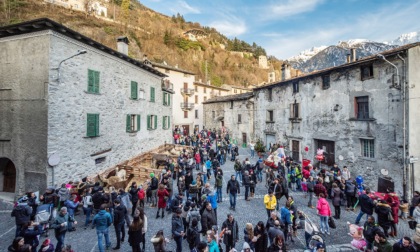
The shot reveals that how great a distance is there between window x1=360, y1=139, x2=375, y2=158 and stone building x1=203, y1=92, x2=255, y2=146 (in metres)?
14.3

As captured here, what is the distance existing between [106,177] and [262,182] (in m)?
11.2

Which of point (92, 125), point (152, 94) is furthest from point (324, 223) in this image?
point (152, 94)

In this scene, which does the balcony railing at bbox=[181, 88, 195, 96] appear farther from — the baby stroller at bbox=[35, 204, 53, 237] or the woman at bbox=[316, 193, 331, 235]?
the woman at bbox=[316, 193, 331, 235]

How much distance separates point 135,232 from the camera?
633 cm

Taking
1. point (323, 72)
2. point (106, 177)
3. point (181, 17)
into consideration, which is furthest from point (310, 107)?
point (181, 17)

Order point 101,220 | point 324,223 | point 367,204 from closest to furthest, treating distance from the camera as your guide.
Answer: point 101,220 → point 324,223 → point 367,204

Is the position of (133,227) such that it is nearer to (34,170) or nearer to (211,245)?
(211,245)

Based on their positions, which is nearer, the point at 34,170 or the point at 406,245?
the point at 406,245

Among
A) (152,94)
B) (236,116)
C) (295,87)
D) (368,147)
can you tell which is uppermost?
(295,87)

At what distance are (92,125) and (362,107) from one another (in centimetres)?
1830

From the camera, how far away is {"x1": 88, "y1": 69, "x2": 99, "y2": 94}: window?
13.3m

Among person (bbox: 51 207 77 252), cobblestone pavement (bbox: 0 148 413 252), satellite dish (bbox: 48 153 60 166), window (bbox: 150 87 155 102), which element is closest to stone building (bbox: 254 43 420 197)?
cobblestone pavement (bbox: 0 148 413 252)

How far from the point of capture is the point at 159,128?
24.0 m

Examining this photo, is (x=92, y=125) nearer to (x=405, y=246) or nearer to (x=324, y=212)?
(x=324, y=212)
